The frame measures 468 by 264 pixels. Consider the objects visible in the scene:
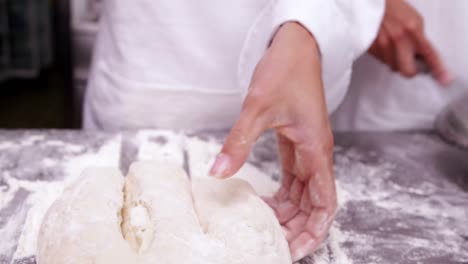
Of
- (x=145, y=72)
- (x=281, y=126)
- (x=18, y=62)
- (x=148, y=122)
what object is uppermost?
(x=281, y=126)

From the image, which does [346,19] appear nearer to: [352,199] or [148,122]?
[352,199]

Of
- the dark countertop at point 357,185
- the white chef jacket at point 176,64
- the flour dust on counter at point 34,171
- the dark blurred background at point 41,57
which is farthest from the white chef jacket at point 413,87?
the dark blurred background at point 41,57

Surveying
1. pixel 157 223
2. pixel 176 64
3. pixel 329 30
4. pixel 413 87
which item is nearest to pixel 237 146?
pixel 157 223

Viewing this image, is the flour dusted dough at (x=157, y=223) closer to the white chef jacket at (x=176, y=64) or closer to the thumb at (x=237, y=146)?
the thumb at (x=237, y=146)

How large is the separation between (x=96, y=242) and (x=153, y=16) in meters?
0.70

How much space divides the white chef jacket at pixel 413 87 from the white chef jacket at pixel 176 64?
24 centimetres

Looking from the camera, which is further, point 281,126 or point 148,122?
point 148,122

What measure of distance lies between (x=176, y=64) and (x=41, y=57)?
238cm

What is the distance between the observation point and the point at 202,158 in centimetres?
106

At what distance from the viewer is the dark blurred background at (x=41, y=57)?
8.57 ft

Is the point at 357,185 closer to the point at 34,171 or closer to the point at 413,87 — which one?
the point at 413,87

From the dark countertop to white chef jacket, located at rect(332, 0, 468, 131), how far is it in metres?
0.09

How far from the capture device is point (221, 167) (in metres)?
0.70

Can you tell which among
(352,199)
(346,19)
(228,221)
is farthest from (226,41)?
(228,221)
